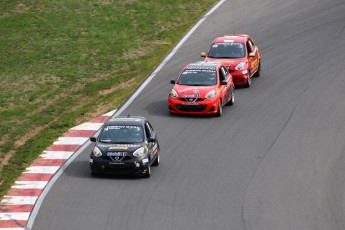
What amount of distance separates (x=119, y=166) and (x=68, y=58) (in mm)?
17063

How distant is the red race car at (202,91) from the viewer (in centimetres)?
3284

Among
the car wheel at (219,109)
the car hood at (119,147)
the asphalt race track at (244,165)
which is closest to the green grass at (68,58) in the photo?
the asphalt race track at (244,165)

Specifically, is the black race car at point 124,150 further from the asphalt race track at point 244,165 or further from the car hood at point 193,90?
the car hood at point 193,90

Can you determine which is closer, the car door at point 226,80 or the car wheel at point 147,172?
the car wheel at point 147,172

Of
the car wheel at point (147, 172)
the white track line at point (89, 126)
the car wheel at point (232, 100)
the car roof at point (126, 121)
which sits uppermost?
the car roof at point (126, 121)

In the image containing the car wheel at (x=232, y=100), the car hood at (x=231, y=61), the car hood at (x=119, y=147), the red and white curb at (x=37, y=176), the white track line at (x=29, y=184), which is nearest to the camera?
the red and white curb at (x=37, y=176)

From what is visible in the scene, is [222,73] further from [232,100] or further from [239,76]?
[239,76]

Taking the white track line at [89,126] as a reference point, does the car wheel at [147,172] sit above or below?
above

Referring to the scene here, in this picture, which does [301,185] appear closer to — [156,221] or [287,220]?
[287,220]

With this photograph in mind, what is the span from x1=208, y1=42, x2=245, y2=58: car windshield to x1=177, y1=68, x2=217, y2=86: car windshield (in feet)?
11.2

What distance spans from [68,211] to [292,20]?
82.4 feet

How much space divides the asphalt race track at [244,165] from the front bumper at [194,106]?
30cm

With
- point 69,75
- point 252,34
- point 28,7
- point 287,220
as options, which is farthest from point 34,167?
point 28,7

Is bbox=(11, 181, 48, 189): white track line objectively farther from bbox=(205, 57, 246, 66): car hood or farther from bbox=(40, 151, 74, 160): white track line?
bbox=(205, 57, 246, 66): car hood
